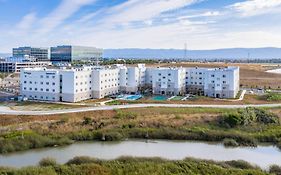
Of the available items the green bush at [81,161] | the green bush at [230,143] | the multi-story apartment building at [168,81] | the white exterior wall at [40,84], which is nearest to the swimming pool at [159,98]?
the multi-story apartment building at [168,81]

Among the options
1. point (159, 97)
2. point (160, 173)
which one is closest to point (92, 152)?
point (160, 173)

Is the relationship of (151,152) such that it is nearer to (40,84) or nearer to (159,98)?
(159,98)

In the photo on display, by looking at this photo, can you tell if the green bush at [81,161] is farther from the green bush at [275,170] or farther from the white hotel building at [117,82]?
the white hotel building at [117,82]

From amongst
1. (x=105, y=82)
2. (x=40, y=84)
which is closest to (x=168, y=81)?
(x=105, y=82)

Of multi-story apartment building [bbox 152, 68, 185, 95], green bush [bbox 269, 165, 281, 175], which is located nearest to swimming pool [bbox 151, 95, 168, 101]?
multi-story apartment building [bbox 152, 68, 185, 95]

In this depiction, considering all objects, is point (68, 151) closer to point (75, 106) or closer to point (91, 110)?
point (91, 110)
